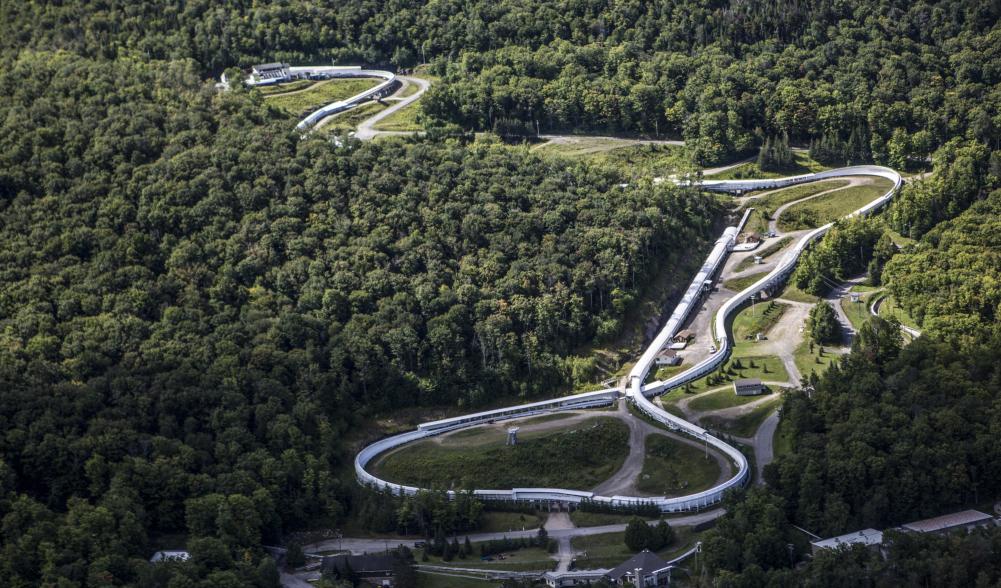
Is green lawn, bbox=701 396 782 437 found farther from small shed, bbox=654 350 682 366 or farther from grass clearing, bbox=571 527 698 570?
grass clearing, bbox=571 527 698 570

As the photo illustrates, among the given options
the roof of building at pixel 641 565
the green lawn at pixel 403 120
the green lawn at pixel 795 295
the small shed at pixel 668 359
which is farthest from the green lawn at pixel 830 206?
the roof of building at pixel 641 565

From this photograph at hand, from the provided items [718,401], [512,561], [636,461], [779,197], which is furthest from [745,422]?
[779,197]

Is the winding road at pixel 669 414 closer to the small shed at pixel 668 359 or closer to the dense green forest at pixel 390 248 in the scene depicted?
the small shed at pixel 668 359

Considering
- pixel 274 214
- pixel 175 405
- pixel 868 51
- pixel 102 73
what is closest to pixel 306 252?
pixel 274 214

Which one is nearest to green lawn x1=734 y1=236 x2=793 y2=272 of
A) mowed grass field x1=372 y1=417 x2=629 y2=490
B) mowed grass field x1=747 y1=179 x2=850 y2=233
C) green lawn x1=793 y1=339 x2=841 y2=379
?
mowed grass field x1=747 y1=179 x2=850 y2=233

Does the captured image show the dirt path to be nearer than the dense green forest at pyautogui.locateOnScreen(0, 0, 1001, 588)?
No

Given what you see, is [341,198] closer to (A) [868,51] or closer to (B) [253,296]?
(B) [253,296]
